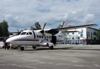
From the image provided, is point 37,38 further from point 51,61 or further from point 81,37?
point 81,37

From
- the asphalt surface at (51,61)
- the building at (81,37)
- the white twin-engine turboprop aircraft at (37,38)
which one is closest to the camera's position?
the asphalt surface at (51,61)

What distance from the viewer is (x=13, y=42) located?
24.4 m

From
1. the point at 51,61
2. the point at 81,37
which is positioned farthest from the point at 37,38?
the point at 81,37

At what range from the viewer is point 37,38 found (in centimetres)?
2792

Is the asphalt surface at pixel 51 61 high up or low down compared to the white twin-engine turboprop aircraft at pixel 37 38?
down

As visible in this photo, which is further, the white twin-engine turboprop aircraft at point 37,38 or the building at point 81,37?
the building at point 81,37

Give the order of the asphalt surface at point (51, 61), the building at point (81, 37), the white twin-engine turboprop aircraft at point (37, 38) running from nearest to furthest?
the asphalt surface at point (51, 61) → the white twin-engine turboprop aircraft at point (37, 38) → the building at point (81, 37)

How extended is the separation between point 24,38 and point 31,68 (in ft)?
53.7

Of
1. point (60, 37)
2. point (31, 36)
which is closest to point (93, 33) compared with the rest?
point (60, 37)

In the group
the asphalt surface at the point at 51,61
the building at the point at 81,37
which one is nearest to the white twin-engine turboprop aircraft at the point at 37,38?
the asphalt surface at the point at 51,61

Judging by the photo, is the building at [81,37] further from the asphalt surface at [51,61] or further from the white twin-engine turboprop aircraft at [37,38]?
the asphalt surface at [51,61]

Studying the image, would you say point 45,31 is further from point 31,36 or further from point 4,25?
point 4,25

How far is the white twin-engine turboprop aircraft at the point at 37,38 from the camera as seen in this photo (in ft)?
82.1

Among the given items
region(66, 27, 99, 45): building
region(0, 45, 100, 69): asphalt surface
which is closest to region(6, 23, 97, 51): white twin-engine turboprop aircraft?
region(0, 45, 100, 69): asphalt surface
